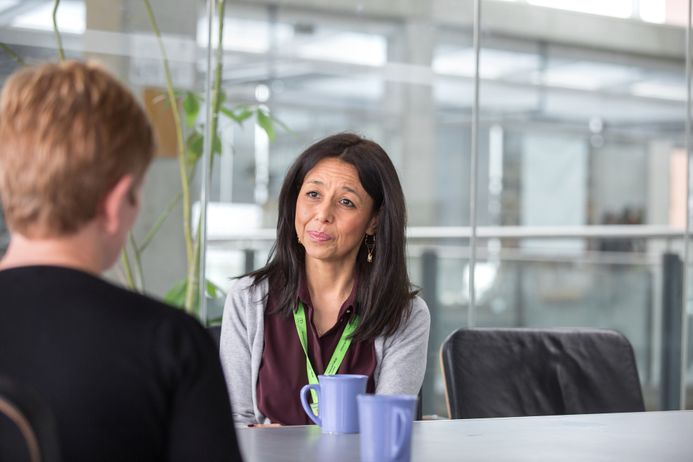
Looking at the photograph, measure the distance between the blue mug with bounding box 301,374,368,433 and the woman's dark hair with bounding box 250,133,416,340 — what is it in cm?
80

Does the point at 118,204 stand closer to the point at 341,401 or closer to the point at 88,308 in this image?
the point at 88,308

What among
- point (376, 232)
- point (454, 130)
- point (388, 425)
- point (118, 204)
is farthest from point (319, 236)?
point (454, 130)

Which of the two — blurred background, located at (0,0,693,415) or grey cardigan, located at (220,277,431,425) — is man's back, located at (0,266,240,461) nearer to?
grey cardigan, located at (220,277,431,425)

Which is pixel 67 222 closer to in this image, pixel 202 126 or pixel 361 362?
pixel 361 362

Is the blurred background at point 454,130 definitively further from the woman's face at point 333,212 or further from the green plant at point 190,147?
the woman's face at point 333,212

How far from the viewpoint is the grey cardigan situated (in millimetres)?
2393

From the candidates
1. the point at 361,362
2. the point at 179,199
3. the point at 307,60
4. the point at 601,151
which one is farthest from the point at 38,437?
the point at 601,151

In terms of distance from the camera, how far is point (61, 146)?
3.25 feet

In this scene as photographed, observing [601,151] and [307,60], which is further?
[601,151]

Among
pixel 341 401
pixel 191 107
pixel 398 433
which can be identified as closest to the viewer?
pixel 398 433

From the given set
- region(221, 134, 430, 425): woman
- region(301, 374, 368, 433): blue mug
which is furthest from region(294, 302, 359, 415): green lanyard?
region(301, 374, 368, 433): blue mug

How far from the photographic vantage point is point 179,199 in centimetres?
374

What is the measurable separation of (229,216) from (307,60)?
0.68 m

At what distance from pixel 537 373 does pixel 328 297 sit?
54cm
